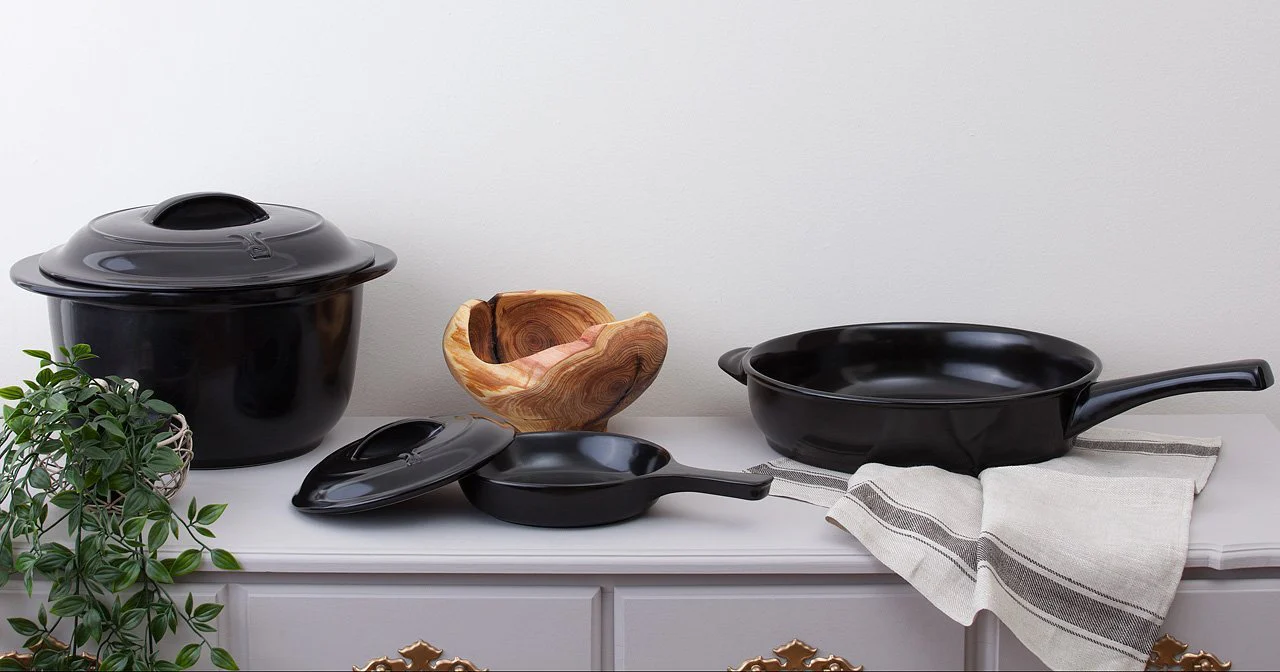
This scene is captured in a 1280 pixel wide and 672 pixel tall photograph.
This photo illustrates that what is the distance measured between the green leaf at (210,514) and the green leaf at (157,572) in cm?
5

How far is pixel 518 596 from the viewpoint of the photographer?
88cm

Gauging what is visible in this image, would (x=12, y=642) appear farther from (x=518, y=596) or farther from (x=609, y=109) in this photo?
(x=609, y=109)

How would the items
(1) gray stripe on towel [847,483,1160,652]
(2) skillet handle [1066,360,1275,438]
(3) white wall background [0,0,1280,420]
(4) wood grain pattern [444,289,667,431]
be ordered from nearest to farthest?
1. (1) gray stripe on towel [847,483,1160,652]
2. (2) skillet handle [1066,360,1275,438]
3. (4) wood grain pattern [444,289,667,431]
4. (3) white wall background [0,0,1280,420]

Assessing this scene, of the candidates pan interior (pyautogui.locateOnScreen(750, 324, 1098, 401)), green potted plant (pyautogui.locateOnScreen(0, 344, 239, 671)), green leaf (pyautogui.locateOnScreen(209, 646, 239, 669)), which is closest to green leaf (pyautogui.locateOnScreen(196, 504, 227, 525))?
green potted plant (pyautogui.locateOnScreen(0, 344, 239, 671))

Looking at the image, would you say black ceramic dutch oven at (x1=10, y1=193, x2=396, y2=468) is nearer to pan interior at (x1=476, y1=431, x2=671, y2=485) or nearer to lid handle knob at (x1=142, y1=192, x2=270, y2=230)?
lid handle knob at (x1=142, y1=192, x2=270, y2=230)

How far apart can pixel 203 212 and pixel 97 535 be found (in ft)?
1.15

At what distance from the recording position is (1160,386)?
38.8 inches

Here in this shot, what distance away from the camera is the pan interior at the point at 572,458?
1.00 meters

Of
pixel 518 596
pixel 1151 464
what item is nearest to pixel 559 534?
pixel 518 596

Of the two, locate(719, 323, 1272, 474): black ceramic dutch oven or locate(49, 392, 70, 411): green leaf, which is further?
locate(719, 323, 1272, 474): black ceramic dutch oven

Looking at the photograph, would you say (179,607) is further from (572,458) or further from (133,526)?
(572,458)

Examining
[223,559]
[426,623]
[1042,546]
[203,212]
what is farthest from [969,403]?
[203,212]

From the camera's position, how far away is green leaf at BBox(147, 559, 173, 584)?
2.75ft

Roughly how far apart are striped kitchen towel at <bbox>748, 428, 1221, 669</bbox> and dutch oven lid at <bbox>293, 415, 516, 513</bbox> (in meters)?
0.31
